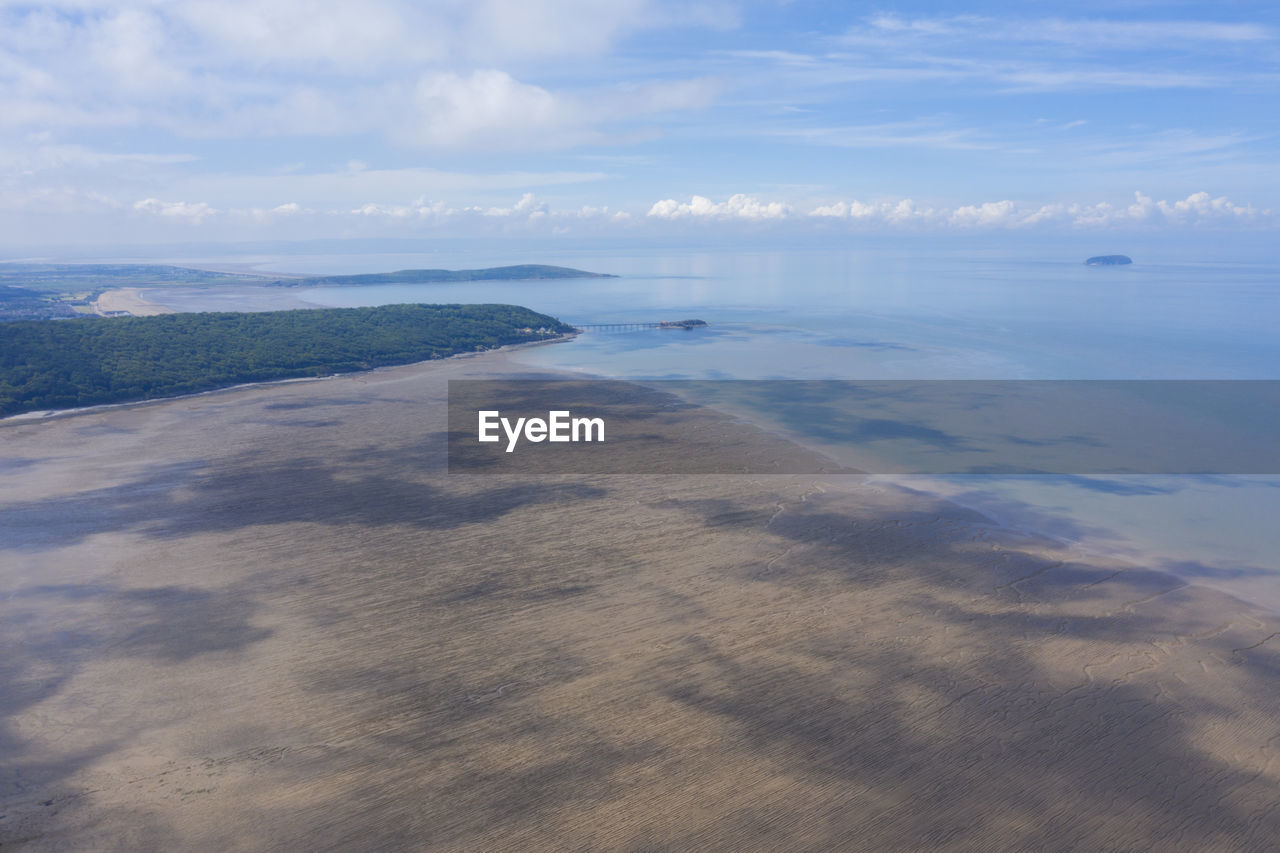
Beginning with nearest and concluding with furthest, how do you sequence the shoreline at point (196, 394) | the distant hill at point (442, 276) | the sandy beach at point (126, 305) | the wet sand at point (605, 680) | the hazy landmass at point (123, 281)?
1. the wet sand at point (605, 680)
2. the shoreline at point (196, 394)
3. the sandy beach at point (126, 305)
4. the hazy landmass at point (123, 281)
5. the distant hill at point (442, 276)

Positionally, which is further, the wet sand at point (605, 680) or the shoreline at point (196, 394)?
the shoreline at point (196, 394)

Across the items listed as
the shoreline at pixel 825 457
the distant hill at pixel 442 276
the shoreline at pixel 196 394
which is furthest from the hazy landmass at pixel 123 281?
the shoreline at pixel 825 457

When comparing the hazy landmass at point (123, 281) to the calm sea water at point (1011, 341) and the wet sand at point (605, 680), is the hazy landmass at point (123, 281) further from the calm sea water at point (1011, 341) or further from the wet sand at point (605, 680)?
the wet sand at point (605, 680)

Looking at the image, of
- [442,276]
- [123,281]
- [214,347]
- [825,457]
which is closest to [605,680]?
[825,457]

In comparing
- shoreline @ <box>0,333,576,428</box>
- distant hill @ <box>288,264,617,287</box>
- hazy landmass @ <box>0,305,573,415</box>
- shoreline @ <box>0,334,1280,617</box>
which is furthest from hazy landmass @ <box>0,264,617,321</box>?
shoreline @ <box>0,334,1280,617</box>

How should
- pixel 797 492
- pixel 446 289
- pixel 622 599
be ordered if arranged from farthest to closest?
pixel 446 289 → pixel 797 492 → pixel 622 599

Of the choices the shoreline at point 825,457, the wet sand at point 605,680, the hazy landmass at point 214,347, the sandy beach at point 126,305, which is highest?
the sandy beach at point 126,305

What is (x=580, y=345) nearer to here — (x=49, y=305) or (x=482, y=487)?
(x=482, y=487)

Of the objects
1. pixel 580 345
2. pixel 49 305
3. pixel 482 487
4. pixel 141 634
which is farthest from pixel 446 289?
pixel 141 634
